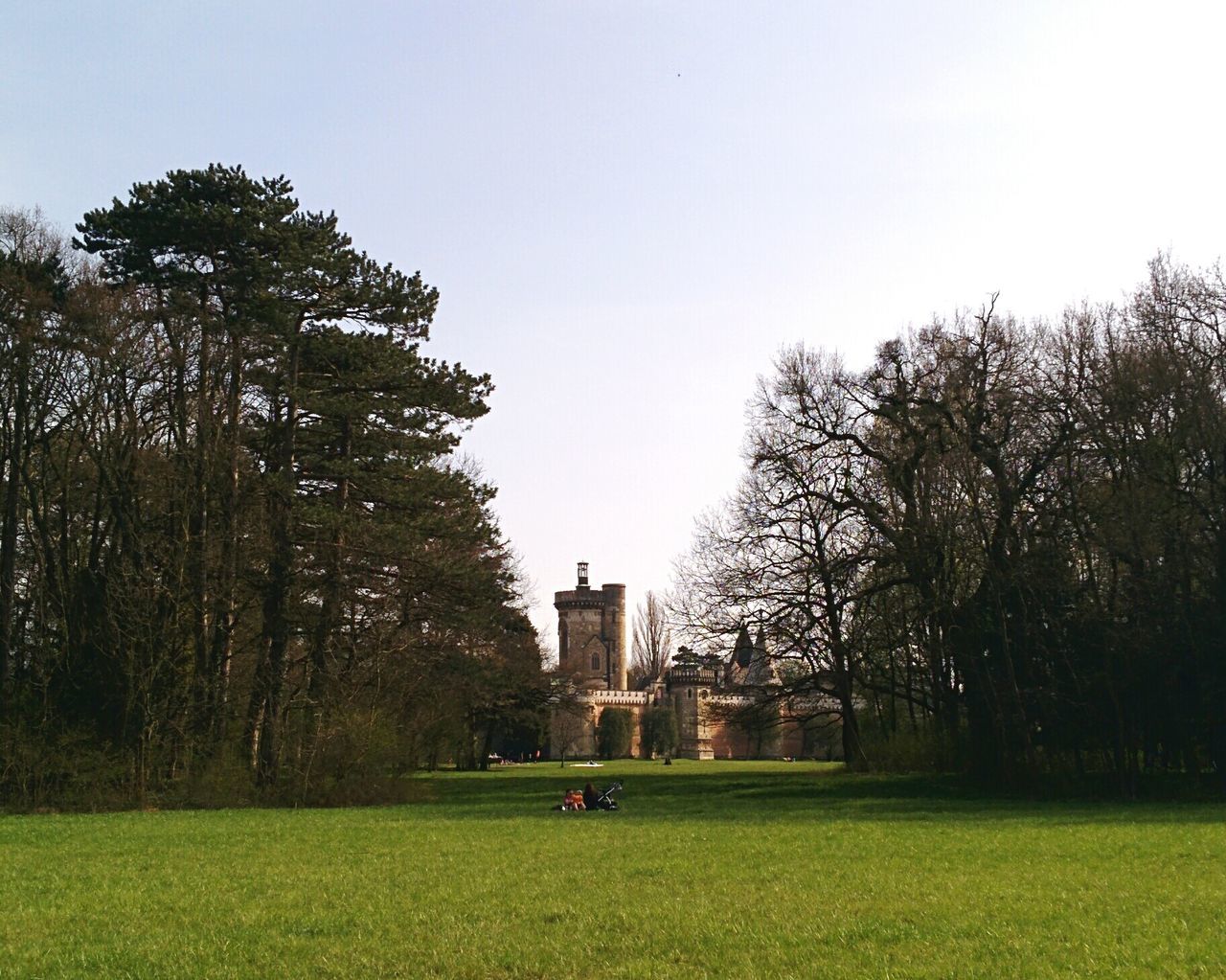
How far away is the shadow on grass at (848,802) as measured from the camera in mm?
23734

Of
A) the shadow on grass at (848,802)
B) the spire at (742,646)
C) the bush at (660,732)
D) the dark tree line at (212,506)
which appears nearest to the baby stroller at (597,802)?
the shadow on grass at (848,802)

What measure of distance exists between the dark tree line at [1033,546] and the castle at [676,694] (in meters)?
2.52

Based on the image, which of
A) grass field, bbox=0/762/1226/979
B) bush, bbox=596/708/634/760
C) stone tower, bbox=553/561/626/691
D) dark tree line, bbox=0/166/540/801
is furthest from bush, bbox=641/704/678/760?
Result: grass field, bbox=0/762/1226/979

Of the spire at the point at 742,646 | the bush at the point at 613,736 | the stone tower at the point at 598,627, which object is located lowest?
the bush at the point at 613,736

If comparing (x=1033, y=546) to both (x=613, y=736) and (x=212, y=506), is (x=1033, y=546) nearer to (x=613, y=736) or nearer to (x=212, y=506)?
(x=212, y=506)

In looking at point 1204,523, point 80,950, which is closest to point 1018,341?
point 1204,523

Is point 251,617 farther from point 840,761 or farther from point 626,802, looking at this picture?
point 840,761

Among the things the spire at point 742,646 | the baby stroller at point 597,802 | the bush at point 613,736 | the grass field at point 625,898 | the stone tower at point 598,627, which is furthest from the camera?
the stone tower at point 598,627

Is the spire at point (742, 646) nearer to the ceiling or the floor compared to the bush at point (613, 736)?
nearer to the ceiling

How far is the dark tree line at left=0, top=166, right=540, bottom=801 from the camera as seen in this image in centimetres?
2873

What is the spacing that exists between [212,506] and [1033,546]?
19.1 m

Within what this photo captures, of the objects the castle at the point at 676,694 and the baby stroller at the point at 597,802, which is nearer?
the baby stroller at the point at 597,802

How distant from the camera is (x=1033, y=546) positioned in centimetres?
3092

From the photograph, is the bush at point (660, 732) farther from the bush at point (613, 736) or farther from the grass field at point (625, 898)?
the grass field at point (625, 898)
